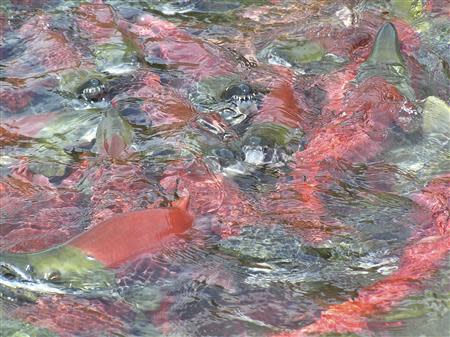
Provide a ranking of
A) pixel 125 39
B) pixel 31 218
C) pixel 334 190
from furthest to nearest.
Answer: pixel 125 39 → pixel 334 190 → pixel 31 218

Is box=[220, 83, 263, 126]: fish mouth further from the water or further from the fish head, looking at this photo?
the fish head

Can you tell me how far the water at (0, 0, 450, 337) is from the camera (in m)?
3.50

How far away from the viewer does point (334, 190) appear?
14.3ft

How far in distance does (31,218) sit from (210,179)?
931mm

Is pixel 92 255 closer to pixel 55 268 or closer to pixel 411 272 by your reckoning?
pixel 55 268

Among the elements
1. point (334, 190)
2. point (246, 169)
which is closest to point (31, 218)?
point (246, 169)

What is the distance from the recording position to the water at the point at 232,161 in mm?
3498

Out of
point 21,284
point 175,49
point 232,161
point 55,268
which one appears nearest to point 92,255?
point 55,268

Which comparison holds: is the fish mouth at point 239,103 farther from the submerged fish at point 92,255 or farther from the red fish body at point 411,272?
the submerged fish at point 92,255

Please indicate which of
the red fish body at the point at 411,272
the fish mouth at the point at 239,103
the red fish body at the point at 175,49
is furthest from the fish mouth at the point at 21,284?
the red fish body at the point at 175,49

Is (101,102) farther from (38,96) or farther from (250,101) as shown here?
(250,101)

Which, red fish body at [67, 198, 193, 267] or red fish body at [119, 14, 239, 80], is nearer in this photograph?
red fish body at [67, 198, 193, 267]

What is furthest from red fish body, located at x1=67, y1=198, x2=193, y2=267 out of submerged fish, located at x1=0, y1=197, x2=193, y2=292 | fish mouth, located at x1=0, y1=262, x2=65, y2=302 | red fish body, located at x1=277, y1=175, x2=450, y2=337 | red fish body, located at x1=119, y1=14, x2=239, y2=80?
red fish body, located at x1=119, y1=14, x2=239, y2=80

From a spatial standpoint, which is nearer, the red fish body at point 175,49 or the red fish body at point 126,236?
the red fish body at point 126,236
